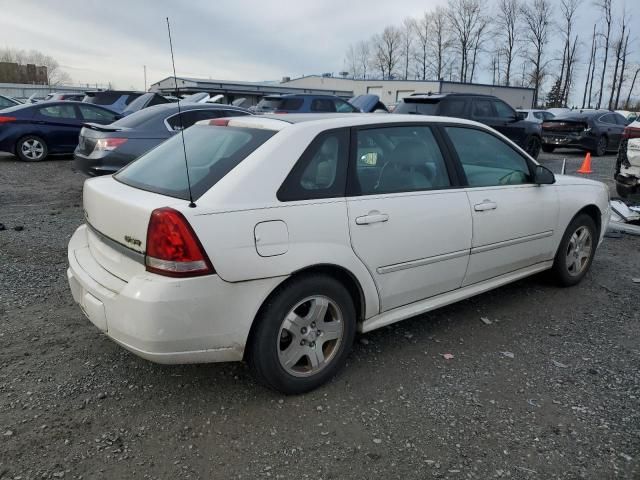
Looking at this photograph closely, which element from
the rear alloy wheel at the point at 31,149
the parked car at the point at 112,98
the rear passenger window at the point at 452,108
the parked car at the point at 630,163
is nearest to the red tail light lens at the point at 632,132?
the parked car at the point at 630,163

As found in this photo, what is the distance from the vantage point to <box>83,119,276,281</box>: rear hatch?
261cm

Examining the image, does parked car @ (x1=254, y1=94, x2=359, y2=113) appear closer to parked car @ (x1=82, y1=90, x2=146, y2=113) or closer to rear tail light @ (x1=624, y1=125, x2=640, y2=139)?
parked car @ (x1=82, y1=90, x2=146, y2=113)

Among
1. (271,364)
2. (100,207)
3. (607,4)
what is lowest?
(271,364)

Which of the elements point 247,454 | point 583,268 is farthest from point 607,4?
point 247,454

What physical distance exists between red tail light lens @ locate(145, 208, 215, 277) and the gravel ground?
0.84 metres

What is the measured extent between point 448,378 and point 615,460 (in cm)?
95

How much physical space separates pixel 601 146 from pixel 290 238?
1600cm

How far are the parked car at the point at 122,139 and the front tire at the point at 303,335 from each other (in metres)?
4.83

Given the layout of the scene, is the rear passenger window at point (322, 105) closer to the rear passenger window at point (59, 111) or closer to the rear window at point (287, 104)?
the rear window at point (287, 104)

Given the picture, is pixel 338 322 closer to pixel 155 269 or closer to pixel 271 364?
pixel 271 364

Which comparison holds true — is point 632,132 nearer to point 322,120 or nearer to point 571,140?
point 322,120

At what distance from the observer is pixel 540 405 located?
2875 mm

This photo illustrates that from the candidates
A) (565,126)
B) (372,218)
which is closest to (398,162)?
(372,218)

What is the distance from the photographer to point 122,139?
733 centimetres
